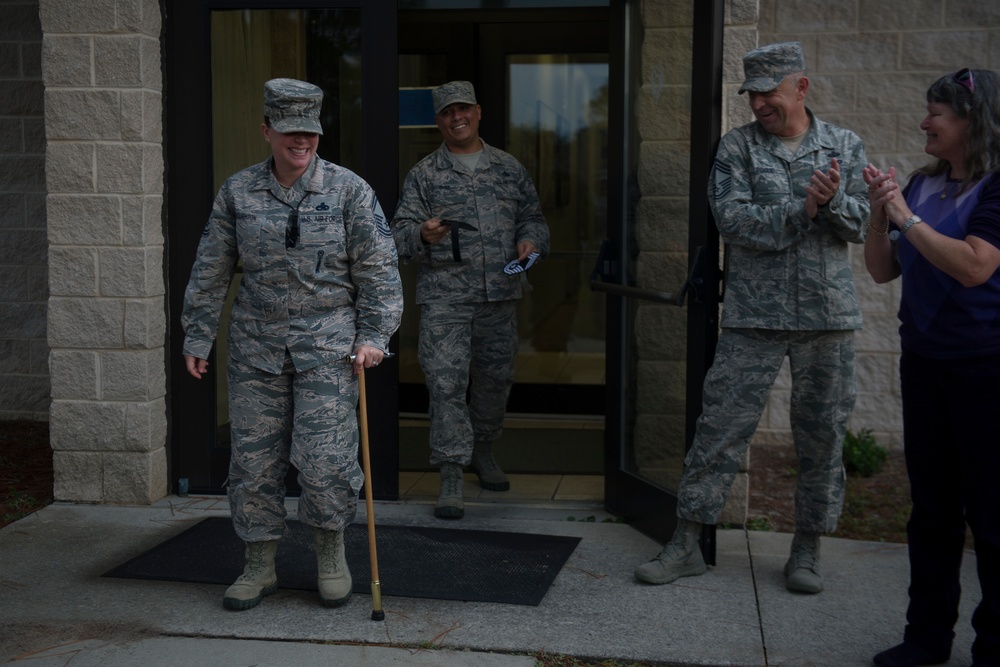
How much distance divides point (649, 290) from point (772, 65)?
1.27m

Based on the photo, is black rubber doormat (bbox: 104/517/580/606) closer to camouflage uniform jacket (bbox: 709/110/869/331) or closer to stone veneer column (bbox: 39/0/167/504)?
stone veneer column (bbox: 39/0/167/504)

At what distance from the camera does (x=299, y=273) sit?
14.5ft

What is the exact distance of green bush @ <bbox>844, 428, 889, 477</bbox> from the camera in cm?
687

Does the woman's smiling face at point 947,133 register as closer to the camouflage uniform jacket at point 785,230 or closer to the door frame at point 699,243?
the camouflage uniform jacket at point 785,230

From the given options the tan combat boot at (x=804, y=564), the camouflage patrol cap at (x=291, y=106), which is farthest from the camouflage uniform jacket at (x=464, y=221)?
the tan combat boot at (x=804, y=564)

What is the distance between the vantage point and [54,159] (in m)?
5.93

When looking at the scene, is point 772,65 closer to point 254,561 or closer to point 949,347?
point 949,347

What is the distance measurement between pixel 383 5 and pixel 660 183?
5.40 feet

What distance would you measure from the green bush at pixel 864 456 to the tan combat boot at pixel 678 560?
86.0 inches

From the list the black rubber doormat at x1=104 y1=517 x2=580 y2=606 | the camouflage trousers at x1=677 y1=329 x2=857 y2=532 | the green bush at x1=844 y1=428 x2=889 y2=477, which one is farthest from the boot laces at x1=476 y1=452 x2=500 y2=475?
the green bush at x1=844 y1=428 x2=889 y2=477

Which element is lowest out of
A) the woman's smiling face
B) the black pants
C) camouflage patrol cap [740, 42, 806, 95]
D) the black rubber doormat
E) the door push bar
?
the black rubber doormat

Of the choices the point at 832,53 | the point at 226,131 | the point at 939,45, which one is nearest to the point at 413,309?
the point at 226,131

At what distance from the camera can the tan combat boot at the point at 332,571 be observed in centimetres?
460

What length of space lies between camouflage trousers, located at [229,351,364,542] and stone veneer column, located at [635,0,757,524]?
158 centimetres
